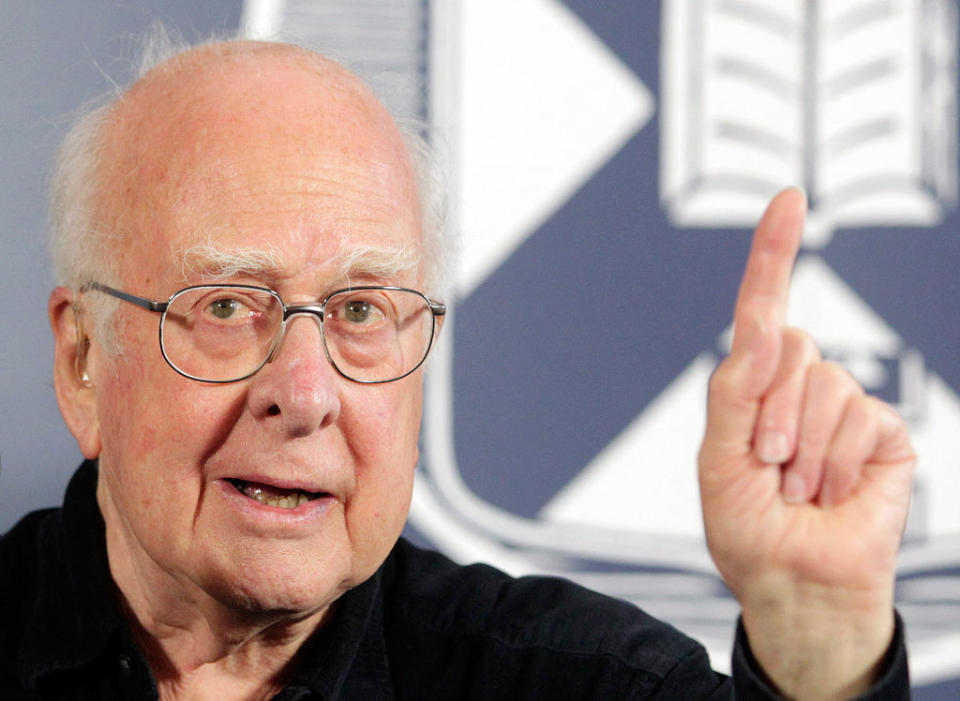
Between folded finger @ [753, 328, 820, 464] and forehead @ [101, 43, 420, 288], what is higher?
forehead @ [101, 43, 420, 288]

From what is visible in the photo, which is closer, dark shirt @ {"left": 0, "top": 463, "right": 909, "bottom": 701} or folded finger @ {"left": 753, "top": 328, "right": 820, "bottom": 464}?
folded finger @ {"left": 753, "top": 328, "right": 820, "bottom": 464}

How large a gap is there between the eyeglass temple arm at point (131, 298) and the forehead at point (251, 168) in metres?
0.03

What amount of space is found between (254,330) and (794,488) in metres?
0.62

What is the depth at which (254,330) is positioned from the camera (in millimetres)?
1222

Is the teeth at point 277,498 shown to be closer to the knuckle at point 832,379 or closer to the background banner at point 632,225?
the knuckle at point 832,379

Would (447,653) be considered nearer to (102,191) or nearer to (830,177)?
(102,191)

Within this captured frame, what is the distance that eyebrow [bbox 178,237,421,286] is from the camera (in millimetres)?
1220

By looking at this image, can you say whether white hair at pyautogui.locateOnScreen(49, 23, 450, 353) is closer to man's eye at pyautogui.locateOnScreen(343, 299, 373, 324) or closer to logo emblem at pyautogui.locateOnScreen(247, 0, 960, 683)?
man's eye at pyautogui.locateOnScreen(343, 299, 373, 324)

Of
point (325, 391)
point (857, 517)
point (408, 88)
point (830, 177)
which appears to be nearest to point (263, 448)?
→ point (325, 391)

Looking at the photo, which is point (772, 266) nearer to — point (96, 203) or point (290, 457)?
point (290, 457)

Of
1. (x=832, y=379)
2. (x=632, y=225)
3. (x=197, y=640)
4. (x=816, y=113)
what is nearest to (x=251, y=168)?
(x=197, y=640)

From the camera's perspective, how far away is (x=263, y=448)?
3.89 feet

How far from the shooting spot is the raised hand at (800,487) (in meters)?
0.96

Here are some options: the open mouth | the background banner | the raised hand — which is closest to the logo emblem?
the background banner
